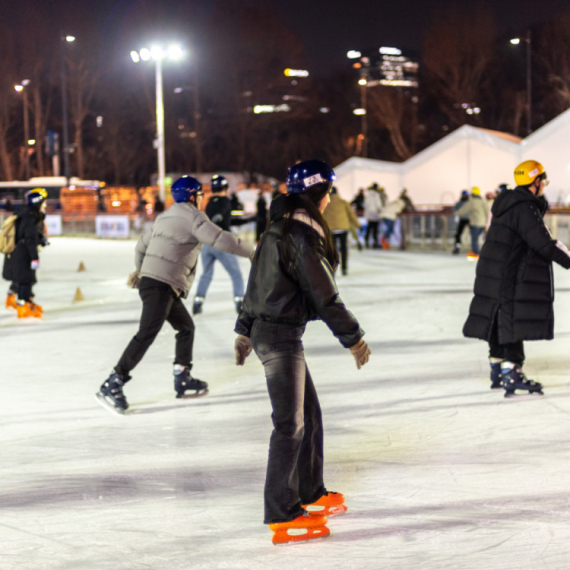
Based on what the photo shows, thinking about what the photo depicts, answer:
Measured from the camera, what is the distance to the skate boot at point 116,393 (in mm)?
5469

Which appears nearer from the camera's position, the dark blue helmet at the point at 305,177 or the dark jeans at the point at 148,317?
the dark blue helmet at the point at 305,177

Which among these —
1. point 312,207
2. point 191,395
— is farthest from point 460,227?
point 312,207

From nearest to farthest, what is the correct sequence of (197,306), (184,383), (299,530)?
1. (299,530)
2. (184,383)
3. (197,306)

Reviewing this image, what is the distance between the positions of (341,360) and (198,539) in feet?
12.8

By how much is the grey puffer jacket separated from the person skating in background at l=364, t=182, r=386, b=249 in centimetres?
1511

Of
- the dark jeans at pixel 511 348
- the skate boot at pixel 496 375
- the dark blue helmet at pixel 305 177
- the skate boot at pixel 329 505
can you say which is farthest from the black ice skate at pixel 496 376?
the dark blue helmet at pixel 305 177

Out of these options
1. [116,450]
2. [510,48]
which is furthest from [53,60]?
[116,450]

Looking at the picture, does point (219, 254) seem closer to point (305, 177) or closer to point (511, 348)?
point (511, 348)

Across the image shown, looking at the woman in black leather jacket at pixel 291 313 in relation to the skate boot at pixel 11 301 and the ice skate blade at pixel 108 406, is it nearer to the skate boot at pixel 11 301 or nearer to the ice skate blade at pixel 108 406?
the ice skate blade at pixel 108 406

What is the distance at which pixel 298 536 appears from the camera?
329 cm

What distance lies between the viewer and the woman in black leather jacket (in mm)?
3148

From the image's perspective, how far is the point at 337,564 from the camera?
3057mm

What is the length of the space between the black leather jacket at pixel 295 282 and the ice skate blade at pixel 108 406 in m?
2.44

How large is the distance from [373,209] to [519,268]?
15.3m
